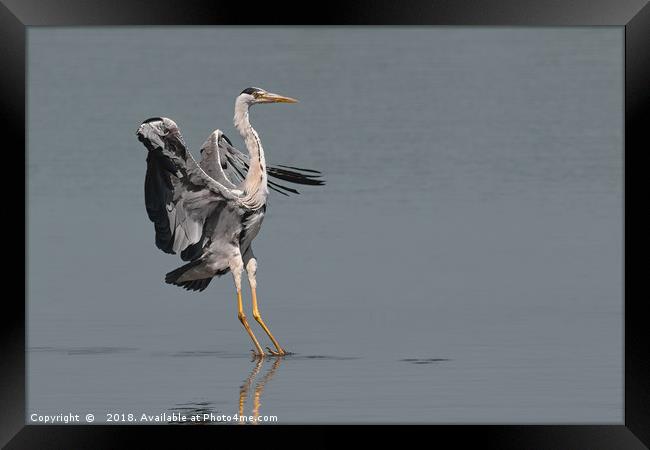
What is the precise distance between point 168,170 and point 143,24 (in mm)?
3583

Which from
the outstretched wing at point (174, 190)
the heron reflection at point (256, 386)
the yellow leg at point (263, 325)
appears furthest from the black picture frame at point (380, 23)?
the yellow leg at point (263, 325)

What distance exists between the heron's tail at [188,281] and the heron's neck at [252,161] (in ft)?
3.00

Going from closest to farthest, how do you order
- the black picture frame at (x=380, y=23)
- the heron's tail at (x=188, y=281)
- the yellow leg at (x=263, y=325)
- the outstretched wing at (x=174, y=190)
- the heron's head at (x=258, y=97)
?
the black picture frame at (x=380, y=23), the outstretched wing at (x=174, y=190), the yellow leg at (x=263, y=325), the heron's tail at (x=188, y=281), the heron's head at (x=258, y=97)

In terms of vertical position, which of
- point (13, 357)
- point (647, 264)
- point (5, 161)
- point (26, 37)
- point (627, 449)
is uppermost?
point (26, 37)

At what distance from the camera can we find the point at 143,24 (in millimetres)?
10367

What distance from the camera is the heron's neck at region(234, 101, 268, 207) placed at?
1469 cm

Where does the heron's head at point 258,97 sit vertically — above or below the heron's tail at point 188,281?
above

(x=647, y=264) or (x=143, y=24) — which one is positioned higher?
(x=143, y=24)

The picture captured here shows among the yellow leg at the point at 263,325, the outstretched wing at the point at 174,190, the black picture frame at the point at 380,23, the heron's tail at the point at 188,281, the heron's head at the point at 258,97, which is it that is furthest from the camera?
the heron's head at the point at 258,97

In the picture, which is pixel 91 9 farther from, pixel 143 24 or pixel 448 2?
pixel 448 2

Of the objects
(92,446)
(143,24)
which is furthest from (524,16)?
(92,446)

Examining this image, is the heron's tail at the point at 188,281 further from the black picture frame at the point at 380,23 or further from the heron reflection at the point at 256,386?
the black picture frame at the point at 380,23

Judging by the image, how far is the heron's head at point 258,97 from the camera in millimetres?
14961

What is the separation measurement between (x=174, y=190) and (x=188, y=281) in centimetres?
124
